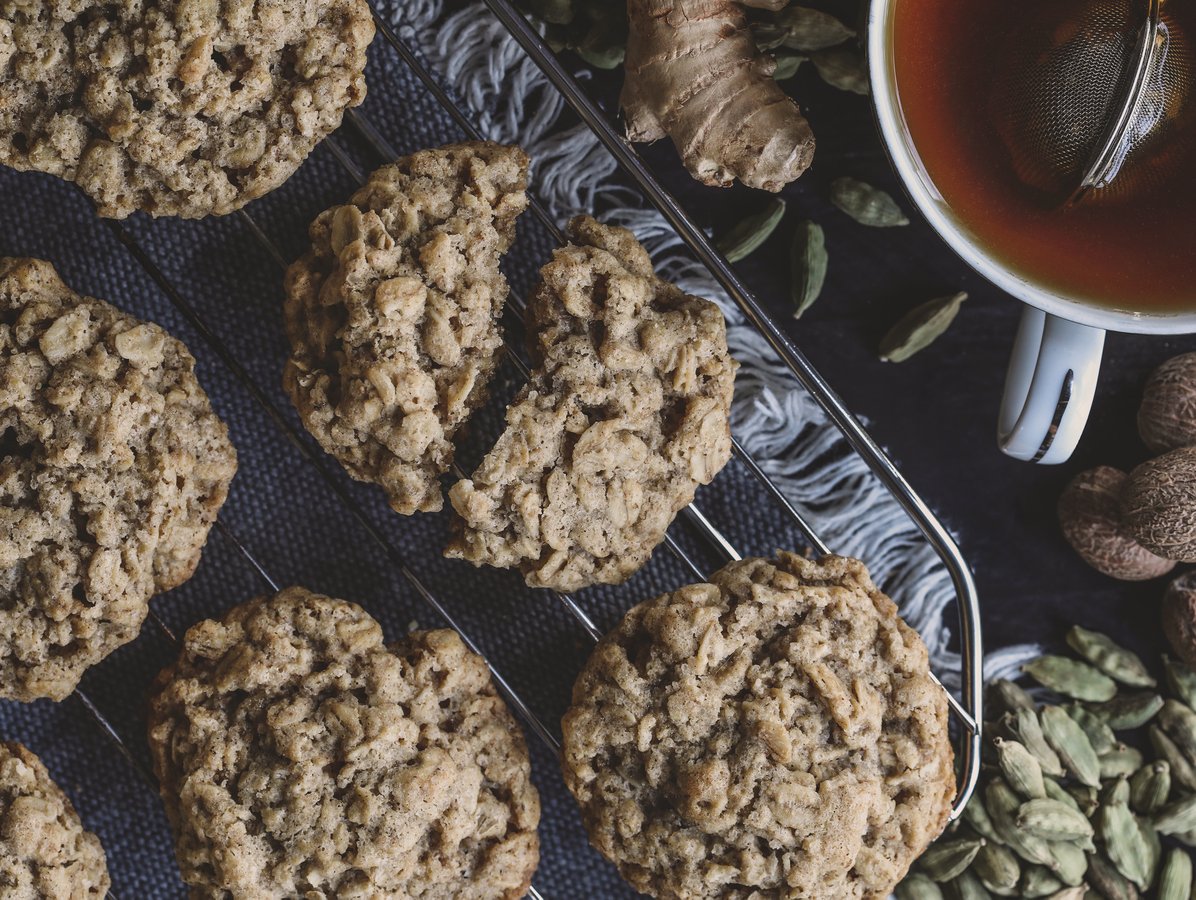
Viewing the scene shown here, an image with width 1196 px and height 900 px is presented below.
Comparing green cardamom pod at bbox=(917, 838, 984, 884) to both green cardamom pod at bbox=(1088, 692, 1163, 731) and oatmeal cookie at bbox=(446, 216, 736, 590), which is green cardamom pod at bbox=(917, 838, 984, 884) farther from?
oatmeal cookie at bbox=(446, 216, 736, 590)

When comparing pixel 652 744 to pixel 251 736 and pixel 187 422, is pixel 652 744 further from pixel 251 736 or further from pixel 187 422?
pixel 187 422

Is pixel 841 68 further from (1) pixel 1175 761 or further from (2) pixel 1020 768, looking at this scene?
(1) pixel 1175 761

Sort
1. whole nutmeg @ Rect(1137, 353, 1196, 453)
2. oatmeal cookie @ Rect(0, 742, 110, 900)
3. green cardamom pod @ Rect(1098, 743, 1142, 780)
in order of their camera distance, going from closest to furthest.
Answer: oatmeal cookie @ Rect(0, 742, 110, 900) → whole nutmeg @ Rect(1137, 353, 1196, 453) → green cardamom pod @ Rect(1098, 743, 1142, 780)

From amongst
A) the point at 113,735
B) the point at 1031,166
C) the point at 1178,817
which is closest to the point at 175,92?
the point at 113,735

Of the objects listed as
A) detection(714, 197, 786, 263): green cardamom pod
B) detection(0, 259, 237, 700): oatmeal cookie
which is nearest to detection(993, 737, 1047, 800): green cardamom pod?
detection(714, 197, 786, 263): green cardamom pod

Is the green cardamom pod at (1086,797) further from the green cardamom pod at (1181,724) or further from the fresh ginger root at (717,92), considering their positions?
the fresh ginger root at (717,92)

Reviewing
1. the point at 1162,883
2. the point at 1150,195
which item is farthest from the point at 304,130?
the point at 1162,883
